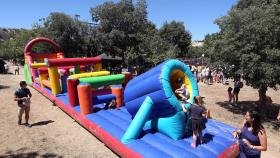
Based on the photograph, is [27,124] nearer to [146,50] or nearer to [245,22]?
[245,22]

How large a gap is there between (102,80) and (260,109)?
7379mm

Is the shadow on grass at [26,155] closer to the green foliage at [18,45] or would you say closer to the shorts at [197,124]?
the shorts at [197,124]

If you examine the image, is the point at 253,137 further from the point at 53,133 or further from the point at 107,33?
the point at 107,33

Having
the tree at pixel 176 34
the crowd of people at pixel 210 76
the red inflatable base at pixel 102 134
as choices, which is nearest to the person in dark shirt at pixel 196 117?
the red inflatable base at pixel 102 134

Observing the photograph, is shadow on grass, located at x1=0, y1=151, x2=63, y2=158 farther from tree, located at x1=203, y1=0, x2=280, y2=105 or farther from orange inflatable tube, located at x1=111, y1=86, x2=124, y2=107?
tree, located at x1=203, y1=0, x2=280, y2=105

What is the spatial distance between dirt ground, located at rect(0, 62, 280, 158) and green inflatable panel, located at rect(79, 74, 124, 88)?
149cm

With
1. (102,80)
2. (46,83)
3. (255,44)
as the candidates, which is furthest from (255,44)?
(46,83)

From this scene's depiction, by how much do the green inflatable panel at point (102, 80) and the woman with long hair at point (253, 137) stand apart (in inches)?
220

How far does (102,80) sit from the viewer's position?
9.09 m

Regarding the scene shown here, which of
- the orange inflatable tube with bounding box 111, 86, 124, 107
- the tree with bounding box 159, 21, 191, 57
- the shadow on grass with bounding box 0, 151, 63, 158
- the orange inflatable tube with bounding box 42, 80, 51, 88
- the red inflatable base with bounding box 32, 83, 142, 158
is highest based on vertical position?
the tree with bounding box 159, 21, 191, 57

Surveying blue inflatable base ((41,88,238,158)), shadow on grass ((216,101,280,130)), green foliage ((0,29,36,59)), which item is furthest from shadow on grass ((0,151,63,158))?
green foliage ((0,29,36,59))

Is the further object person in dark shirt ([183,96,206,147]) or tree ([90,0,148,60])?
tree ([90,0,148,60])

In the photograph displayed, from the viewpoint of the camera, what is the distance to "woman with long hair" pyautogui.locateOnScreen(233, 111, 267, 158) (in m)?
4.03

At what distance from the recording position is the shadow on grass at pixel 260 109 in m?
10.9
